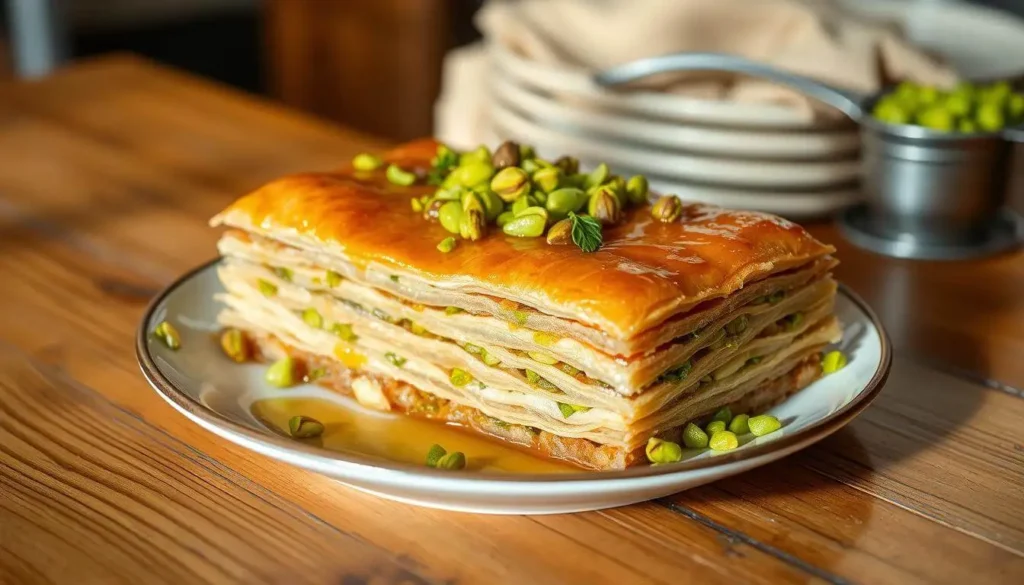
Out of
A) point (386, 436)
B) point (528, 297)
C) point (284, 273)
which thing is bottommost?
point (386, 436)

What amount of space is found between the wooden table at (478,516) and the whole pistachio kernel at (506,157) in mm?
472

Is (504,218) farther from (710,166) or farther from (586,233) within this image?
(710,166)

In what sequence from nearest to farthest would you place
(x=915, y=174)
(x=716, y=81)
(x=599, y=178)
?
(x=599, y=178)
(x=915, y=174)
(x=716, y=81)

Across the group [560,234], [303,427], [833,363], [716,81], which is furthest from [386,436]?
[716,81]

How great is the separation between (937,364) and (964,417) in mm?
153

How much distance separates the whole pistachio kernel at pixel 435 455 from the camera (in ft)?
3.95

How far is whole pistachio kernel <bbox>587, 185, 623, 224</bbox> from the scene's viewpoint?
1.31 metres

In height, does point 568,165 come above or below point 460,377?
above

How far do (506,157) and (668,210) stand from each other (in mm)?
243

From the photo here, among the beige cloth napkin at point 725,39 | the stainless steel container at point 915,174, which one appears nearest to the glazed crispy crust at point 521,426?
the stainless steel container at point 915,174

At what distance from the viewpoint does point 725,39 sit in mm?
2078

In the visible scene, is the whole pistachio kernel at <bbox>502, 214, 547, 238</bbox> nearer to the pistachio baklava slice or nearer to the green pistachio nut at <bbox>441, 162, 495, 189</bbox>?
the pistachio baklava slice

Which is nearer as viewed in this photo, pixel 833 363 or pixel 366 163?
pixel 833 363

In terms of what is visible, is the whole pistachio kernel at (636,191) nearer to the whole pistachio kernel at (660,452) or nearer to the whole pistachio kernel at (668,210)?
the whole pistachio kernel at (668,210)
